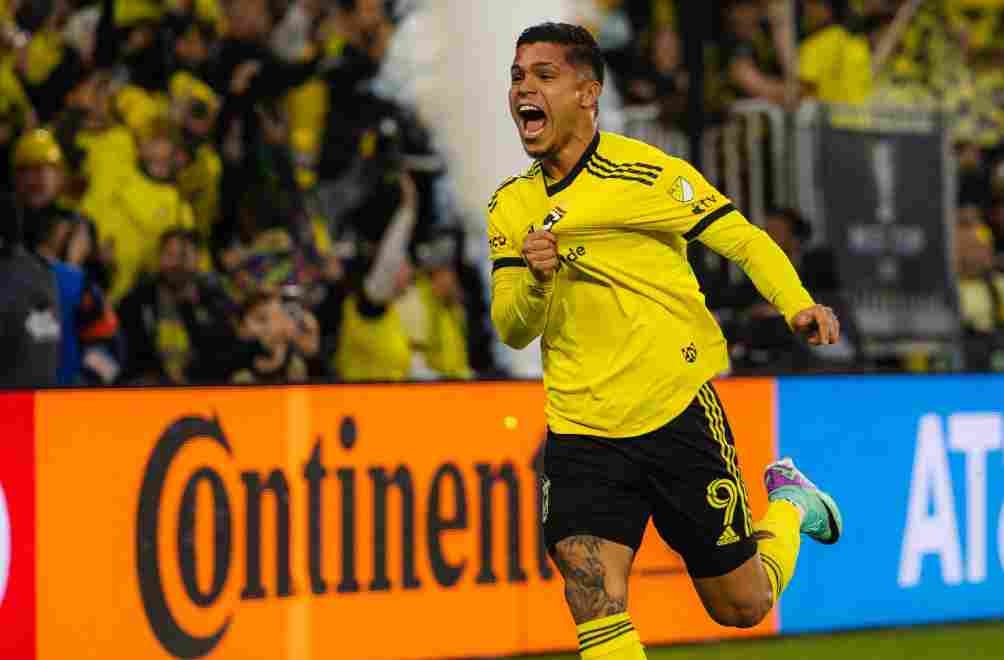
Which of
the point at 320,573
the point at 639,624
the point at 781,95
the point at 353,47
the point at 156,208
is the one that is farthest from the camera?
the point at 781,95

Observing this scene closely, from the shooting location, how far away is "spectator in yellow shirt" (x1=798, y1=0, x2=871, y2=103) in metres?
13.0

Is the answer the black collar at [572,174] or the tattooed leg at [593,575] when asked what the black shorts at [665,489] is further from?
the black collar at [572,174]

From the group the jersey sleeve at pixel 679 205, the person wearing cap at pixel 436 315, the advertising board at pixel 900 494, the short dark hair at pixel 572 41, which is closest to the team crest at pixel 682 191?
the jersey sleeve at pixel 679 205

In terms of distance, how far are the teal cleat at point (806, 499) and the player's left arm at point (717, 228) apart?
112 cm

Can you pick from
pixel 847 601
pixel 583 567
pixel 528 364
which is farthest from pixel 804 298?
pixel 528 364

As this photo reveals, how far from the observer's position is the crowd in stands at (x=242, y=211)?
985cm

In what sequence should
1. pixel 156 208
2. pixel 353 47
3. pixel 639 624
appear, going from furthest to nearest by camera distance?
pixel 353 47 → pixel 156 208 → pixel 639 624

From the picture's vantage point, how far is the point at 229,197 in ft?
35.5

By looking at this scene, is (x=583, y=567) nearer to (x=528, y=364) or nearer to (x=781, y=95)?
(x=528, y=364)

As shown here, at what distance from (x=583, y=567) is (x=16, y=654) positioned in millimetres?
2777

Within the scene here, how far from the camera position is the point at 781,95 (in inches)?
499

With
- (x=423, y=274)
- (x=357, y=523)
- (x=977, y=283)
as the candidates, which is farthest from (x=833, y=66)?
(x=357, y=523)

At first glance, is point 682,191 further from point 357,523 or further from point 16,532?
→ point 16,532

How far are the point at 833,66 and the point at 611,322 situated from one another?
7346mm
